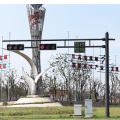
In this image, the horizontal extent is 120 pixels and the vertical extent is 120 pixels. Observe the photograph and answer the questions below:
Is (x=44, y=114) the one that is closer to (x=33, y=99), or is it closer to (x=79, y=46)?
(x=79, y=46)

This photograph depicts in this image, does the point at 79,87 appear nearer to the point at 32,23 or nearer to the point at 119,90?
the point at 119,90

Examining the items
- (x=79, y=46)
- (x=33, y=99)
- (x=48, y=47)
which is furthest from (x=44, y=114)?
(x=33, y=99)

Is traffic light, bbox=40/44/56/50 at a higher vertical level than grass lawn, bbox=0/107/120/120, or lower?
higher

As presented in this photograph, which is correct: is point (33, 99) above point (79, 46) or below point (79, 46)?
below

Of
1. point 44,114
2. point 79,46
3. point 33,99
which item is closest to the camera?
point 79,46

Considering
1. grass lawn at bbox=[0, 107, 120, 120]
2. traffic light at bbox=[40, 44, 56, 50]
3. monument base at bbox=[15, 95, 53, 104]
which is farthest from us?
monument base at bbox=[15, 95, 53, 104]

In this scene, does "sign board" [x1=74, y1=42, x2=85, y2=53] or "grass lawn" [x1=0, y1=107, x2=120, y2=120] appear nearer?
"grass lawn" [x1=0, y1=107, x2=120, y2=120]

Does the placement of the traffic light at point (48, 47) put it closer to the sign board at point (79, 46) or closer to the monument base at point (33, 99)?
the sign board at point (79, 46)

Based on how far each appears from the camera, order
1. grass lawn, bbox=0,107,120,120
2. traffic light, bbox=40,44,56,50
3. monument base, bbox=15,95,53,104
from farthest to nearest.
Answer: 1. monument base, bbox=15,95,53,104
2. traffic light, bbox=40,44,56,50
3. grass lawn, bbox=0,107,120,120

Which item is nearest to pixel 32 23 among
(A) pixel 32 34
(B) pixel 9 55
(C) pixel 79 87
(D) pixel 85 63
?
(A) pixel 32 34

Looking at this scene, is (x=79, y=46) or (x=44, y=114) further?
(x=44, y=114)

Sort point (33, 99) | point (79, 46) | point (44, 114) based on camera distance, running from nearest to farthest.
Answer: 1. point (79, 46)
2. point (44, 114)
3. point (33, 99)

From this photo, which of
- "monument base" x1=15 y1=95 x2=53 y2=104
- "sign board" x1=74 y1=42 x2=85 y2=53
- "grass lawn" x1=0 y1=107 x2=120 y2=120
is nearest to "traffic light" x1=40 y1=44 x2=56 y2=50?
"sign board" x1=74 y1=42 x2=85 y2=53

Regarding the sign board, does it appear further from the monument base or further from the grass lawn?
the monument base
